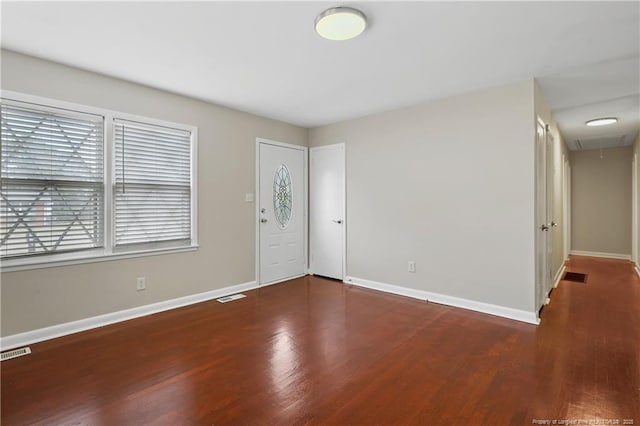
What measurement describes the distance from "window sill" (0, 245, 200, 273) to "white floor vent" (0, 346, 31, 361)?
2.06ft

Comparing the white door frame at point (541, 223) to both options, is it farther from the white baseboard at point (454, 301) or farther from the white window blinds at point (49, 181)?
the white window blinds at point (49, 181)

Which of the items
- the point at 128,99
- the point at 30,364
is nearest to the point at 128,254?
the point at 30,364

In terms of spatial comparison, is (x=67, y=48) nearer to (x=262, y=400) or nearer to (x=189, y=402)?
(x=189, y=402)

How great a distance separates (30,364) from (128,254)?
44.6 inches

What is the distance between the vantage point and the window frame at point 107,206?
8.62 feet

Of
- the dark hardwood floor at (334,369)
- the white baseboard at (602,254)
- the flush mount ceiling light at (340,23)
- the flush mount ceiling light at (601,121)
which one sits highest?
the flush mount ceiling light at (601,121)

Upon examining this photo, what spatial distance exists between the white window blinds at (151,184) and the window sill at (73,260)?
0.11 metres

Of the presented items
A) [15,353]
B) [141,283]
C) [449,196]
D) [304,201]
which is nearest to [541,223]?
[449,196]

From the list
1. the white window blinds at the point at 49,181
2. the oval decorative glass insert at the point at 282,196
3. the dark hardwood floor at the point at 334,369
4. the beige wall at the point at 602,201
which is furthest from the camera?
the beige wall at the point at 602,201

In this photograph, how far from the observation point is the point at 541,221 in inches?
138

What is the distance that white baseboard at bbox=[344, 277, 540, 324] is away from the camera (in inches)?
126

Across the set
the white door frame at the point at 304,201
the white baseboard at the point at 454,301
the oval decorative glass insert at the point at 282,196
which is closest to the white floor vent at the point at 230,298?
the white door frame at the point at 304,201

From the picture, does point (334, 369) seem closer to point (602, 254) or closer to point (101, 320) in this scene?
point (101, 320)

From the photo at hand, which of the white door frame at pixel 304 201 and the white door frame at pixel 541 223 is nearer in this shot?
the white door frame at pixel 541 223
